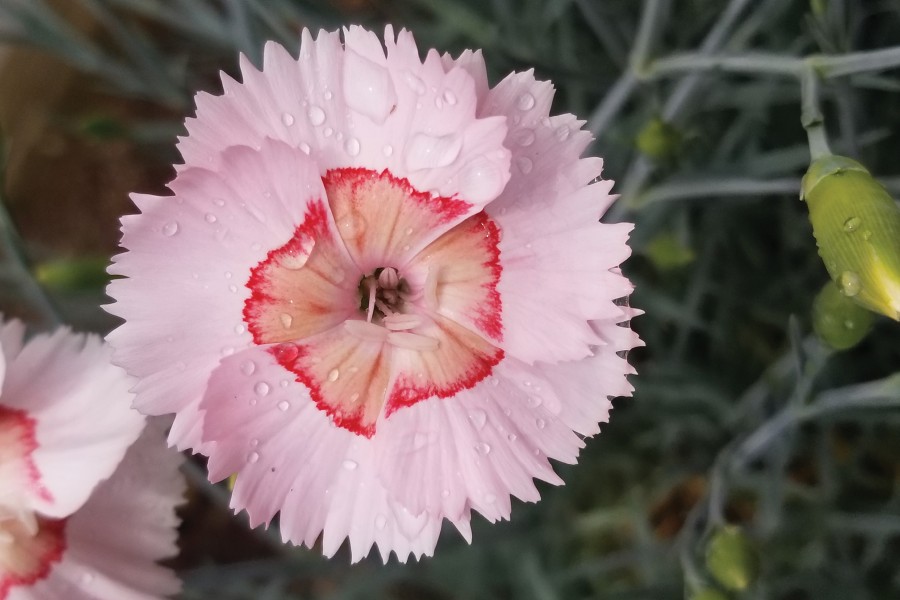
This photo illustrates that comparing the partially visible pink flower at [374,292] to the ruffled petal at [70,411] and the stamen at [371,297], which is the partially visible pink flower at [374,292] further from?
the ruffled petal at [70,411]

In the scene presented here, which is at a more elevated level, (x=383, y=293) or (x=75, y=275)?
(x=75, y=275)

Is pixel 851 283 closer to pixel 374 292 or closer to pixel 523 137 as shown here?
pixel 523 137

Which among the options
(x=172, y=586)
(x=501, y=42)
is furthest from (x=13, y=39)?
(x=172, y=586)

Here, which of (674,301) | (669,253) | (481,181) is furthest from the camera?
(674,301)

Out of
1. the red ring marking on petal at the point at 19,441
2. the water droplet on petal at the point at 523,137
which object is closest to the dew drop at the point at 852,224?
the water droplet on petal at the point at 523,137

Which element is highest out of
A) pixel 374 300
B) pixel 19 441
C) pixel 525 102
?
pixel 525 102

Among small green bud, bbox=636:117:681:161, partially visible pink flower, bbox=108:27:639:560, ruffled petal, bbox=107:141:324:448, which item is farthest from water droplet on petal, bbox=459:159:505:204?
small green bud, bbox=636:117:681:161

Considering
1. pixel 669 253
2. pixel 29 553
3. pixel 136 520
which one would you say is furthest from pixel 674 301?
pixel 29 553
